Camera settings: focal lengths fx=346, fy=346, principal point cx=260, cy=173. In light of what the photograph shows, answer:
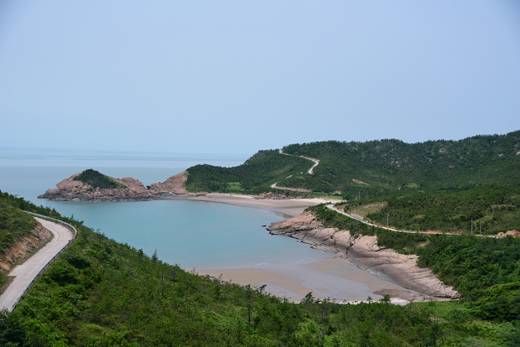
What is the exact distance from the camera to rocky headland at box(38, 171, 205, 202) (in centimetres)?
7888

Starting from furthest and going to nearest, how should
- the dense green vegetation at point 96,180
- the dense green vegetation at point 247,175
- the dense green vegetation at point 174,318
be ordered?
1. the dense green vegetation at point 247,175
2. the dense green vegetation at point 96,180
3. the dense green vegetation at point 174,318

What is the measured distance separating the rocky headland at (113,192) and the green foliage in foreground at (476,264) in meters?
61.9

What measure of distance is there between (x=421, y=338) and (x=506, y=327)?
15.4 feet

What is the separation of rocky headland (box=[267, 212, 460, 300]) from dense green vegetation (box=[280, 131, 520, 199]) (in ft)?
90.0

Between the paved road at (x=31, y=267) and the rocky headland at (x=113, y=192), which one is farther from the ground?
the paved road at (x=31, y=267)

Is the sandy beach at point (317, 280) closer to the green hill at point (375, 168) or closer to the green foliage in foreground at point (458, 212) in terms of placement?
the green foliage in foreground at point (458, 212)

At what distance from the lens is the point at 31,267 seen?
16812mm

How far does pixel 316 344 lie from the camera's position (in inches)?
596

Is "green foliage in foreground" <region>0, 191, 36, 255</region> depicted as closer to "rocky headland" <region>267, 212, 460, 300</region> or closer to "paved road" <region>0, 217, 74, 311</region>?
"paved road" <region>0, 217, 74, 311</region>

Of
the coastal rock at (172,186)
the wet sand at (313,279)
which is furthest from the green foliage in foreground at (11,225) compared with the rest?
the coastal rock at (172,186)

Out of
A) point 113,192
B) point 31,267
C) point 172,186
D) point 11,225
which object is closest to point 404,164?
point 172,186

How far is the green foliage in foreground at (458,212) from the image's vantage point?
36.0m

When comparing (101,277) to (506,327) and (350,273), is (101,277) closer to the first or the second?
(506,327)

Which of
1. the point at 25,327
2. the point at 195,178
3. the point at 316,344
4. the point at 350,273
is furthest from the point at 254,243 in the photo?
the point at 195,178
